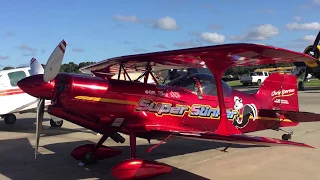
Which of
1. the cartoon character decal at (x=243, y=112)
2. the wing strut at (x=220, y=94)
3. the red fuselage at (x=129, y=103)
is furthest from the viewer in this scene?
the cartoon character decal at (x=243, y=112)

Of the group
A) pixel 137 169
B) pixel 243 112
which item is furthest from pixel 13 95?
pixel 243 112

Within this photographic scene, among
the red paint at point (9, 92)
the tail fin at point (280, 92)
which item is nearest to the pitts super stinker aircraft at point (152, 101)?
the tail fin at point (280, 92)

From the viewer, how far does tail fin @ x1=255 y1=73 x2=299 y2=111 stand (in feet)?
24.8

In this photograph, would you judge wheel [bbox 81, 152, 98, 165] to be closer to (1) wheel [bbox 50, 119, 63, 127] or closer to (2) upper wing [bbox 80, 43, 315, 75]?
(2) upper wing [bbox 80, 43, 315, 75]

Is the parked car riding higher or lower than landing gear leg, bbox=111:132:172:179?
higher

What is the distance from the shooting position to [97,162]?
6355mm

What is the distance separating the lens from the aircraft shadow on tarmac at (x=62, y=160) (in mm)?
5570

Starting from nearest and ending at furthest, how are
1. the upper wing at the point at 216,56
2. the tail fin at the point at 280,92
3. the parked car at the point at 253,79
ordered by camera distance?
the upper wing at the point at 216,56 → the tail fin at the point at 280,92 → the parked car at the point at 253,79

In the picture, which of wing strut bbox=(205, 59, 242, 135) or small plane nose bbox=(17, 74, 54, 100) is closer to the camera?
small plane nose bbox=(17, 74, 54, 100)

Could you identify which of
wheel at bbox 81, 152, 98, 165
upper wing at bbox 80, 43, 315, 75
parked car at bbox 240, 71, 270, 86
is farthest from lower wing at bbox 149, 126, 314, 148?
parked car at bbox 240, 71, 270, 86

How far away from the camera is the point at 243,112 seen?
6.86m

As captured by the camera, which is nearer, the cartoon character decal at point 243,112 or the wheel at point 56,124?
the cartoon character decal at point 243,112

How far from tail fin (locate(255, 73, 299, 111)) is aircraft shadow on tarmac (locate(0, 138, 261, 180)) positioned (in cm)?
134

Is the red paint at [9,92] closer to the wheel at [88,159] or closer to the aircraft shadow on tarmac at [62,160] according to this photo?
the aircraft shadow on tarmac at [62,160]
